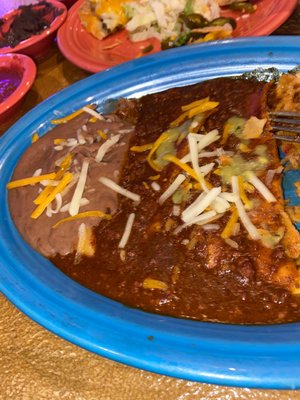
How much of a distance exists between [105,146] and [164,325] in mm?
979

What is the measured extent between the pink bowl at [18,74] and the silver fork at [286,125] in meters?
1.63

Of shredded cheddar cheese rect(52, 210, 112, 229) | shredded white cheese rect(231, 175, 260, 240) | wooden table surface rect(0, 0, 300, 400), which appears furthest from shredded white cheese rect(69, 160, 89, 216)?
shredded white cheese rect(231, 175, 260, 240)

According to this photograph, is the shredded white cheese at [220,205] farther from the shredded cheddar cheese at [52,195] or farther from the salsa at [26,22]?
the salsa at [26,22]

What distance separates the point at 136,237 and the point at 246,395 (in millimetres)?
666

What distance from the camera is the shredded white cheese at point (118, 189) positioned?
6.09 ft

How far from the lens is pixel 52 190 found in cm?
196

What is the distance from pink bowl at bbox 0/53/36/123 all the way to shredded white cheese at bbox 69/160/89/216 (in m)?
1.03

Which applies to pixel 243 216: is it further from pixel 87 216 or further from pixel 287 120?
pixel 87 216

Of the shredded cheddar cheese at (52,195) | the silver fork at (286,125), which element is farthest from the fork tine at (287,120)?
the shredded cheddar cheese at (52,195)

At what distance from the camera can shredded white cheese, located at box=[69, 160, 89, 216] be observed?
1846mm

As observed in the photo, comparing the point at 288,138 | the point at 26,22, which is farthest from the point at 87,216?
the point at 26,22

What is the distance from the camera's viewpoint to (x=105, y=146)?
6.96ft

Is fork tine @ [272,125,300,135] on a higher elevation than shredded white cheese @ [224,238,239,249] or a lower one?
higher

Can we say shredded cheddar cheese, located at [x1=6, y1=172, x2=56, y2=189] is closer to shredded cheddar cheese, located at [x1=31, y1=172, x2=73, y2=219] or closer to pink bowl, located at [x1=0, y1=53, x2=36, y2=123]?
shredded cheddar cheese, located at [x1=31, y1=172, x2=73, y2=219]
